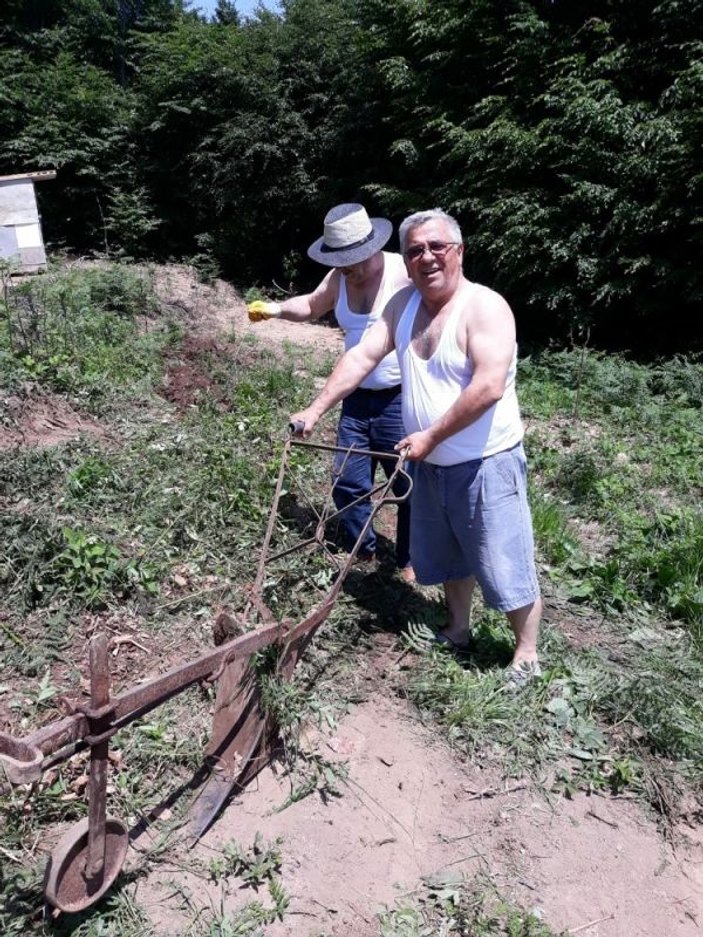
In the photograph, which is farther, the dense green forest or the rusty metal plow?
the dense green forest

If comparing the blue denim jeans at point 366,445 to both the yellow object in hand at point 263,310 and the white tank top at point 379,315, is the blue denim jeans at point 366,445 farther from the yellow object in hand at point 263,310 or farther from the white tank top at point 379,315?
the yellow object in hand at point 263,310

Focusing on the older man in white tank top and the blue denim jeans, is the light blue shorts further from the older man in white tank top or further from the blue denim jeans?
the blue denim jeans

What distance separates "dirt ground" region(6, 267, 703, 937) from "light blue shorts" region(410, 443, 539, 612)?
0.70 m

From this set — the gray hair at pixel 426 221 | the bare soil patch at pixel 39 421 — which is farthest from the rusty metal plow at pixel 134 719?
the bare soil patch at pixel 39 421

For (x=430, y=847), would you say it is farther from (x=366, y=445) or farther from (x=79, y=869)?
(x=366, y=445)

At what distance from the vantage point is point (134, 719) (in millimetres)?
2180

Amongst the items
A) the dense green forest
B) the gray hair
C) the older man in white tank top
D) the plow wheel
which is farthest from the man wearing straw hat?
the dense green forest

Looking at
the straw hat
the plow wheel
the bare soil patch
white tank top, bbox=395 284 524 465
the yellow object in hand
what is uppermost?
the straw hat

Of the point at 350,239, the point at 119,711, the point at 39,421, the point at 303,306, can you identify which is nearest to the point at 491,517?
the point at 350,239

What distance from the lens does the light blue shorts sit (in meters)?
2.99

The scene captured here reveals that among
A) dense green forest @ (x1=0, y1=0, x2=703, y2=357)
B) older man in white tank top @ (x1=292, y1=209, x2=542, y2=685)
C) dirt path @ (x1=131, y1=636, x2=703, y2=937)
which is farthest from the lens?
dense green forest @ (x1=0, y1=0, x2=703, y2=357)

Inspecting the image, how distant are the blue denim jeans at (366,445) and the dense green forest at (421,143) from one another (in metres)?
4.37

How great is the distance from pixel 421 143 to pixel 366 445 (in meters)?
8.23

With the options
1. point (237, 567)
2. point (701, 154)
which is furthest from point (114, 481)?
point (701, 154)
